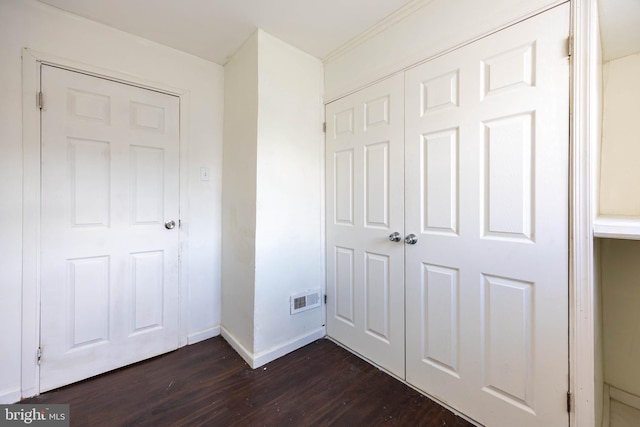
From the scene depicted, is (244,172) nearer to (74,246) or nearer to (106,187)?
(106,187)

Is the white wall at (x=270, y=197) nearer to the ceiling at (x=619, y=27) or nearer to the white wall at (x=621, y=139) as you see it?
the ceiling at (x=619, y=27)

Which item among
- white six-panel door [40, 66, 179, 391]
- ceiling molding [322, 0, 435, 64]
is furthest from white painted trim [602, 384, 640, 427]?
white six-panel door [40, 66, 179, 391]

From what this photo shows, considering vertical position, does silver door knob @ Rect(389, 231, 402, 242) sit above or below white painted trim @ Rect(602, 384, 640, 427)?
above

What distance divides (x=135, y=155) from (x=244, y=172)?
0.76 m

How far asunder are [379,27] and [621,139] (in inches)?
59.6

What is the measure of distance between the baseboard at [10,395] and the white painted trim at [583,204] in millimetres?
2774

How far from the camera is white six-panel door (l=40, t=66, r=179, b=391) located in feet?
5.23

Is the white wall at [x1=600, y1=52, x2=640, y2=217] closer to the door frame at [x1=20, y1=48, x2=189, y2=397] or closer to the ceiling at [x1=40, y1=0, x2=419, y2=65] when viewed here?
the ceiling at [x1=40, y1=0, x2=419, y2=65]

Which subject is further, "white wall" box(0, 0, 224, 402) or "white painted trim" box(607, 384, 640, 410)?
"white wall" box(0, 0, 224, 402)

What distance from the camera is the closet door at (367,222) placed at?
166 centimetres

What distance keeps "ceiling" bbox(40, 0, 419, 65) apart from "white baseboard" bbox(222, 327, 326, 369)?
226 centimetres

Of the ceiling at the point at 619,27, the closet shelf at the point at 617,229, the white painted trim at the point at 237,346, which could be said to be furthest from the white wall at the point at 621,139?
the white painted trim at the point at 237,346

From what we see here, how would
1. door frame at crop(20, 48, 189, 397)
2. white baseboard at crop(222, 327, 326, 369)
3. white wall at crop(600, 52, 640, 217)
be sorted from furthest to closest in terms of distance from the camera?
white baseboard at crop(222, 327, 326, 369) → door frame at crop(20, 48, 189, 397) → white wall at crop(600, 52, 640, 217)

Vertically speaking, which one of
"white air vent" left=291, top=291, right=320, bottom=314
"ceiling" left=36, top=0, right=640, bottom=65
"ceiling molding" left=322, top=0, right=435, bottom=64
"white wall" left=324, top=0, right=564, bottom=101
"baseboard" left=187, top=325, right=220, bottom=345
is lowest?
"baseboard" left=187, top=325, right=220, bottom=345
